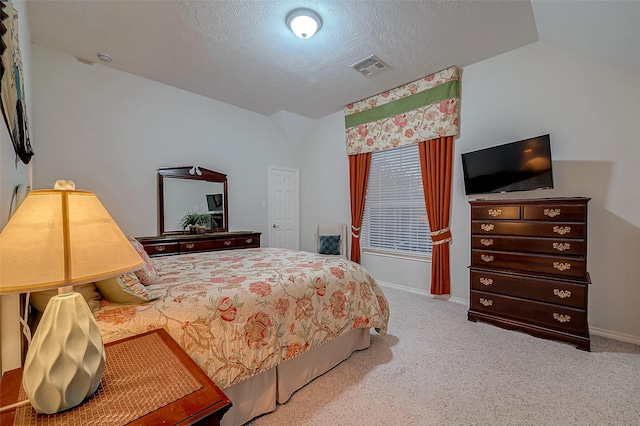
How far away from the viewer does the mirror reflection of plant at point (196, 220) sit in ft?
12.6

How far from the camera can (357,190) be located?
4.31 metres

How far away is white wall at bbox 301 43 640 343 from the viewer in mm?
2350

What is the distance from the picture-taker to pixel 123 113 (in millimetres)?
3352

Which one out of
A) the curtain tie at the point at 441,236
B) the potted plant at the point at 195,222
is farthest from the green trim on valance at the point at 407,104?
the potted plant at the point at 195,222

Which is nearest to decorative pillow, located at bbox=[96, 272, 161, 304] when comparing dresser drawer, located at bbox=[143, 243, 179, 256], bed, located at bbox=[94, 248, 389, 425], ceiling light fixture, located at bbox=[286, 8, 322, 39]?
bed, located at bbox=[94, 248, 389, 425]

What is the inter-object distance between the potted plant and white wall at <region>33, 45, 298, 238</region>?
361 millimetres

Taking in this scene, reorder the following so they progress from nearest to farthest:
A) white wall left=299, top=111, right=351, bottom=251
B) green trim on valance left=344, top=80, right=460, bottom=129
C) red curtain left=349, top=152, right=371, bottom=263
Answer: green trim on valance left=344, top=80, right=460, bottom=129, red curtain left=349, top=152, right=371, bottom=263, white wall left=299, top=111, right=351, bottom=251

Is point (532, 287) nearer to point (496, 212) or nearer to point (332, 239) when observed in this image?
point (496, 212)

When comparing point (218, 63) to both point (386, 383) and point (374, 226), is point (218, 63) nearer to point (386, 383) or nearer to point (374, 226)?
point (374, 226)

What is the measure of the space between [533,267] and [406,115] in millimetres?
2328

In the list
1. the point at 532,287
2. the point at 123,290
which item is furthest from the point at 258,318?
the point at 532,287

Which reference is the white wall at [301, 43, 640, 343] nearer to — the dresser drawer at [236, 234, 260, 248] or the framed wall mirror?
the dresser drawer at [236, 234, 260, 248]

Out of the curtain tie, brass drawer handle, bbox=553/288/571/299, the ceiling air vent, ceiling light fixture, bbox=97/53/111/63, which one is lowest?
brass drawer handle, bbox=553/288/571/299

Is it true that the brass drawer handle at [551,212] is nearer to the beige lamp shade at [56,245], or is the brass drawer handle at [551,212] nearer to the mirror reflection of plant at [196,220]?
the beige lamp shade at [56,245]
